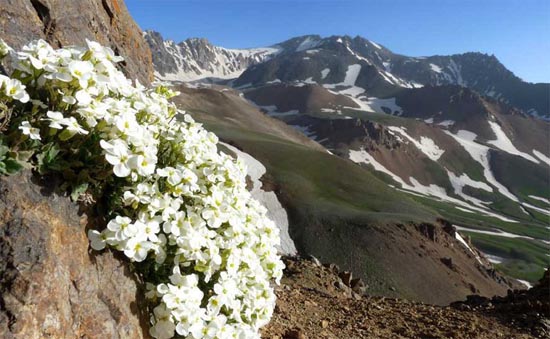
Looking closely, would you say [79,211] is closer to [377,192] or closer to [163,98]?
[163,98]

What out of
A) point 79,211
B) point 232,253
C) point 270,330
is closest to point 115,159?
point 79,211

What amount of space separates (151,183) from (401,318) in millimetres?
9881

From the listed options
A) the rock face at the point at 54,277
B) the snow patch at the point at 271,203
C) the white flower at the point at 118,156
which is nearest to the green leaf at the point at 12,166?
the rock face at the point at 54,277

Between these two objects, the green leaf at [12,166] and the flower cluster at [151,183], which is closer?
the green leaf at [12,166]

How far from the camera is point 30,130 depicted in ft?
14.4

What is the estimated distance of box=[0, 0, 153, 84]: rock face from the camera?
677cm

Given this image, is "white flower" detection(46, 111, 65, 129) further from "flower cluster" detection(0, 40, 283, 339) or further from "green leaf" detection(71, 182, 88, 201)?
"green leaf" detection(71, 182, 88, 201)

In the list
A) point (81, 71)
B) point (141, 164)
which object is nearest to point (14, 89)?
point (81, 71)

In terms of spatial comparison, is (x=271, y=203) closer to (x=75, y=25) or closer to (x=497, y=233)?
(x=75, y=25)

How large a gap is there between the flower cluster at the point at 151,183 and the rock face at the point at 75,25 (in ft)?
6.56

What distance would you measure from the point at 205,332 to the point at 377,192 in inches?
2716

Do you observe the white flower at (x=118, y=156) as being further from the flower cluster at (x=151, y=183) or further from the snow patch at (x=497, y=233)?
the snow patch at (x=497, y=233)

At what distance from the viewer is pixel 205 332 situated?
199 inches

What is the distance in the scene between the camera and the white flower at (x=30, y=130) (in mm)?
4277
